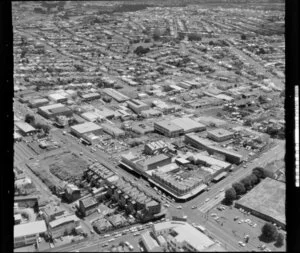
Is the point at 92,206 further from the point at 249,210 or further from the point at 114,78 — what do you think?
the point at 114,78

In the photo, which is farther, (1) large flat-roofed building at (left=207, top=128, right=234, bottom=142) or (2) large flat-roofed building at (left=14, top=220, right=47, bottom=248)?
(1) large flat-roofed building at (left=207, top=128, right=234, bottom=142)

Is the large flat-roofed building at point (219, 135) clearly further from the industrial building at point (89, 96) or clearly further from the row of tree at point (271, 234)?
the industrial building at point (89, 96)

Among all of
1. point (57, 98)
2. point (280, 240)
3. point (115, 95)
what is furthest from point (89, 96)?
point (280, 240)

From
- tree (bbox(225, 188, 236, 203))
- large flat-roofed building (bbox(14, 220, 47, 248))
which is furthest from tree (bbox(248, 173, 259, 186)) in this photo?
large flat-roofed building (bbox(14, 220, 47, 248))

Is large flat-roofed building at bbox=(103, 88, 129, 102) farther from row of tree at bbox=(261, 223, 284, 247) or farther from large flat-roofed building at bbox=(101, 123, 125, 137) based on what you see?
row of tree at bbox=(261, 223, 284, 247)

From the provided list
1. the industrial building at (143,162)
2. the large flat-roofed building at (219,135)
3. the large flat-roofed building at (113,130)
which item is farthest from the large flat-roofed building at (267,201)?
the large flat-roofed building at (113,130)
